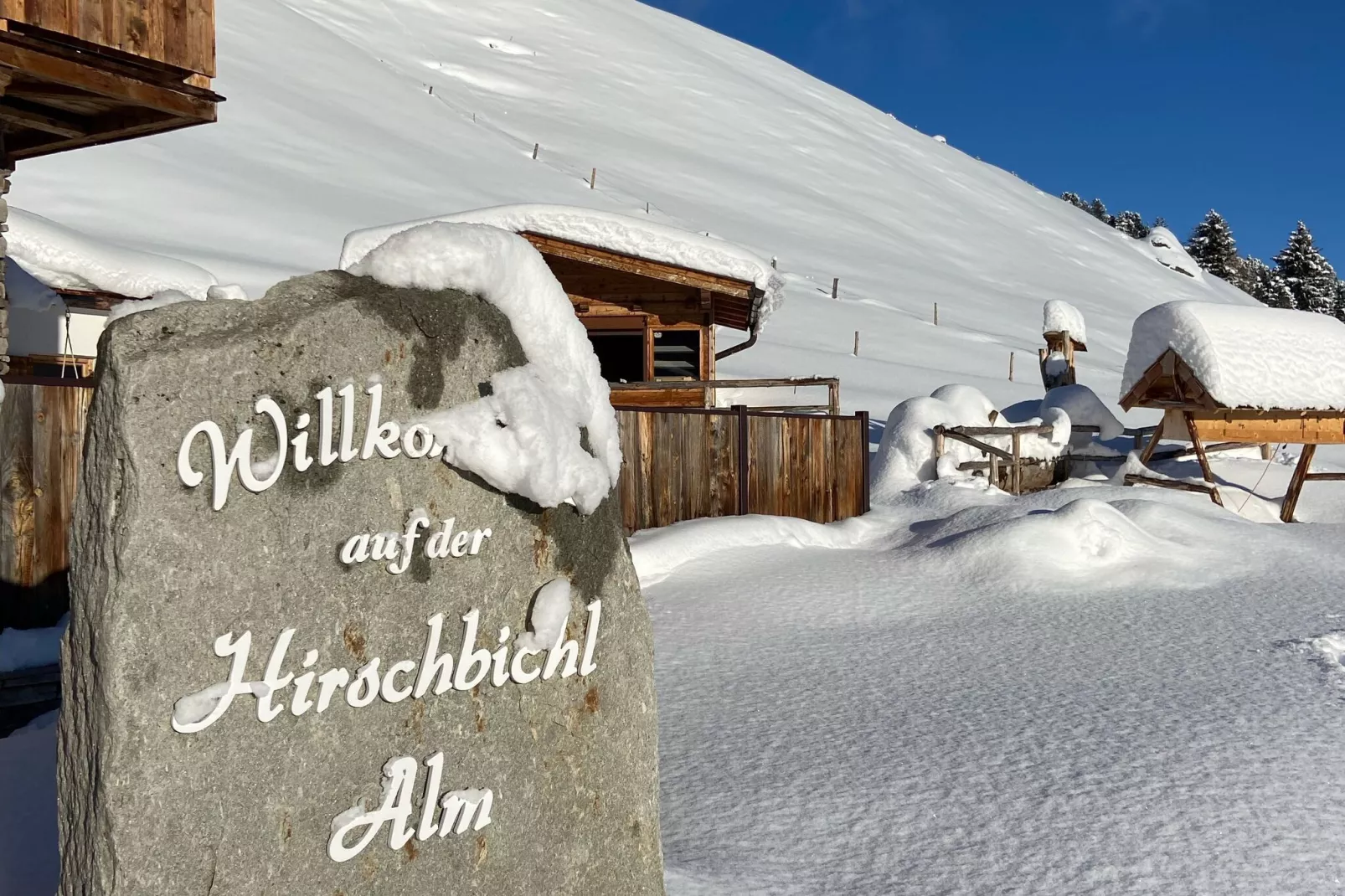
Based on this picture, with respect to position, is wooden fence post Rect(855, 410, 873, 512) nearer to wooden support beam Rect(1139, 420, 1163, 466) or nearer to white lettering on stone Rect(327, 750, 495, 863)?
wooden support beam Rect(1139, 420, 1163, 466)

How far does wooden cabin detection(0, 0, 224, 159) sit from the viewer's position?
21.1 feet

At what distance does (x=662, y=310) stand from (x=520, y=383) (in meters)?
13.2

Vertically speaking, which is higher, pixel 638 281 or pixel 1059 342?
pixel 638 281

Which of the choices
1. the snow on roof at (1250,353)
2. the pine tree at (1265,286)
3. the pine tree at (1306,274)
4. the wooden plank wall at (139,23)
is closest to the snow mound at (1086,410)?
the snow on roof at (1250,353)

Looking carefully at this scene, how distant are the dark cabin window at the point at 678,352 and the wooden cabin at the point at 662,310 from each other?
2cm

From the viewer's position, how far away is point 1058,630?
704 centimetres

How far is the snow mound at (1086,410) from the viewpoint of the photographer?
1670cm

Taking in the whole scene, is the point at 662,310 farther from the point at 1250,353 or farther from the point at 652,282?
the point at 1250,353

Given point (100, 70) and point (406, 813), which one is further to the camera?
point (100, 70)

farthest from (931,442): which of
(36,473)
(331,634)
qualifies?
(331,634)

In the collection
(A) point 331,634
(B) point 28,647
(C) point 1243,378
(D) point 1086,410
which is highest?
(C) point 1243,378

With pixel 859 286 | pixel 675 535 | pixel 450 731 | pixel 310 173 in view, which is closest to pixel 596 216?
pixel 675 535

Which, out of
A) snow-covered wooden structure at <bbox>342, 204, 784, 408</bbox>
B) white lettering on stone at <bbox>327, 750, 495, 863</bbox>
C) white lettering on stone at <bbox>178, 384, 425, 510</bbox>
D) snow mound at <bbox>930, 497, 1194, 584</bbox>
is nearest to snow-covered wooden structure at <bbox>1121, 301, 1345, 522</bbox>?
snow mound at <bbox>930, 497, 1194, 584</bbox>

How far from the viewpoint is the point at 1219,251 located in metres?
73.6
